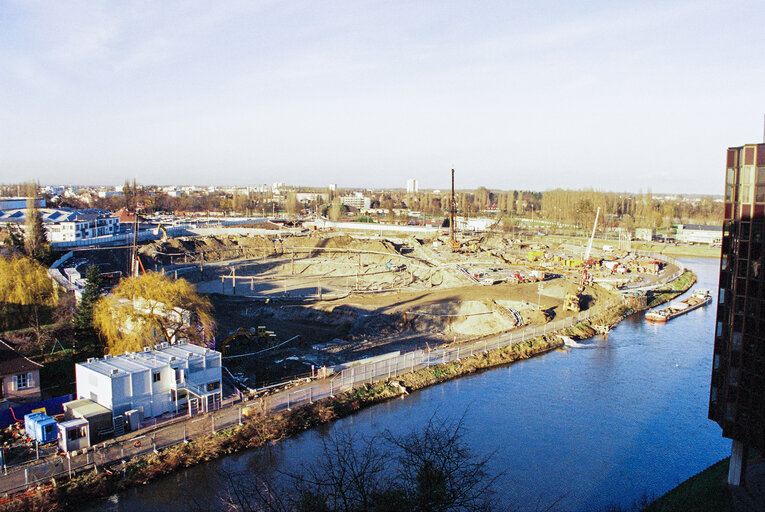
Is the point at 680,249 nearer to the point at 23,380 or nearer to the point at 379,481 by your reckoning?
the point at 379,481

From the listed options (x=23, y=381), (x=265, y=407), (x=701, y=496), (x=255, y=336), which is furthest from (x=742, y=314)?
(x=23, y=381)

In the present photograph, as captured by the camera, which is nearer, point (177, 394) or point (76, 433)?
point (76, 433)

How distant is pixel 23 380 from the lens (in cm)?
1105

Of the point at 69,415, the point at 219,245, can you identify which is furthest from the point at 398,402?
the point at 219,245

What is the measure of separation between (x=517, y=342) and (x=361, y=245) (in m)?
21.2

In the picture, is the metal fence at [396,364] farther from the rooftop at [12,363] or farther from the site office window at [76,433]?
the rooftop at [12,363]

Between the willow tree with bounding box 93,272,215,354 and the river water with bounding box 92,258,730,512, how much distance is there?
439cm

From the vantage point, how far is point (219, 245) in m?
36.9

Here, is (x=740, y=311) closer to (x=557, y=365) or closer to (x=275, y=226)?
(x=557, y=365)

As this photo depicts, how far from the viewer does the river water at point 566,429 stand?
8.93m

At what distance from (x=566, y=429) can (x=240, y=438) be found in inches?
249

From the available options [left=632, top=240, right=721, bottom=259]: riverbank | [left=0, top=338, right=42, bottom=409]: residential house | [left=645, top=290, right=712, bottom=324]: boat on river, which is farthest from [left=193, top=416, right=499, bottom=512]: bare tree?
[left=632, top=240, right=721, bottom=259]: riverbank

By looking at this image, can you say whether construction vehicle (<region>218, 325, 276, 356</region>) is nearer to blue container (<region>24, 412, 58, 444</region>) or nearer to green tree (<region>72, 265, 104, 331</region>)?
green tree (<region>72, 265, 104, 331</region>)

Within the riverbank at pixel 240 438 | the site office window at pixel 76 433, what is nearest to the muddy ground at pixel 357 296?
the riverbank at pixel 240 438
